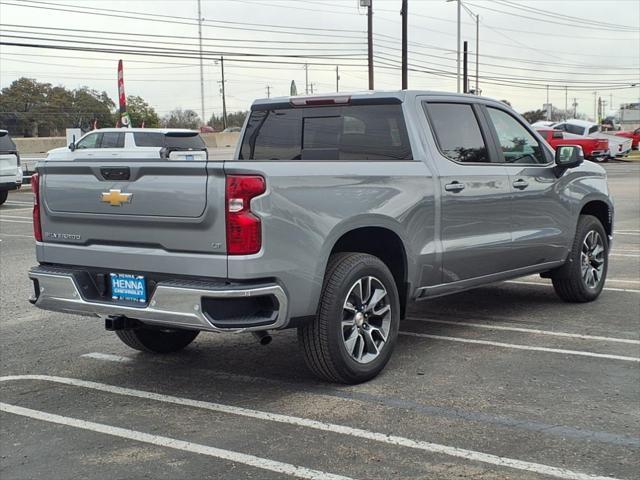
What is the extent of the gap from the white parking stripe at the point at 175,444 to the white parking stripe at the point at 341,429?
50 cm

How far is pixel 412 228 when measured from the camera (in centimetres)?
554

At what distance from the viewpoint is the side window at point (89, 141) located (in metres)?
23.7

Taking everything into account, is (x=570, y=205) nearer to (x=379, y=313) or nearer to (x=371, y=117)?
(x=371, y=117)

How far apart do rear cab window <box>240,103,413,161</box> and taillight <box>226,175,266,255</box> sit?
172cm

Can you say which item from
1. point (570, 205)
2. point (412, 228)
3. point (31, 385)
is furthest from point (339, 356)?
point (570, 205)

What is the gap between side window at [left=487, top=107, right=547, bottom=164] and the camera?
671 cm

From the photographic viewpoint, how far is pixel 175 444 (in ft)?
13.7

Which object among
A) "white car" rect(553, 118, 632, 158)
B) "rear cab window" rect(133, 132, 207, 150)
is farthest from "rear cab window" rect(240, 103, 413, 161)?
"white car" rect(553, 118, 632, 158)

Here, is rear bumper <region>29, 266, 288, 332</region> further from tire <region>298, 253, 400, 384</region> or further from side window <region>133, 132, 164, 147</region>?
side window <region>133, 132, 164, 147</region>

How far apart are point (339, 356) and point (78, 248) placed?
1.80 m

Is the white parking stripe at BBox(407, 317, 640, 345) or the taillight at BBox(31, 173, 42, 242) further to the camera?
the white parking stripe at BBox(407, 317, 640, 345)

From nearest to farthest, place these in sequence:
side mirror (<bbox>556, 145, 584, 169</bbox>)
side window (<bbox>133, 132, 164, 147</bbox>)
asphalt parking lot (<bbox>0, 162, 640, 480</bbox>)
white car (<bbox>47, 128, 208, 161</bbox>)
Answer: asphalt parking lot (<bbox>0, 162, 640, 480</bbox>) < side mirror (<bbox>556, 145, 584, 169</bbox>) < white car (<bbox>47, 128, 208, 161</bbox>) < side window (<bbox>133, 132, 164, 147</bbox>)

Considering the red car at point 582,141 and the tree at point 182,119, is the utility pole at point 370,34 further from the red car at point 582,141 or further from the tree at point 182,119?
the tree at point 182,119

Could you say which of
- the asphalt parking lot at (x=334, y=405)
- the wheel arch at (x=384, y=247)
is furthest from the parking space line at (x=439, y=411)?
the wheel arch at (x=384, y=247)
